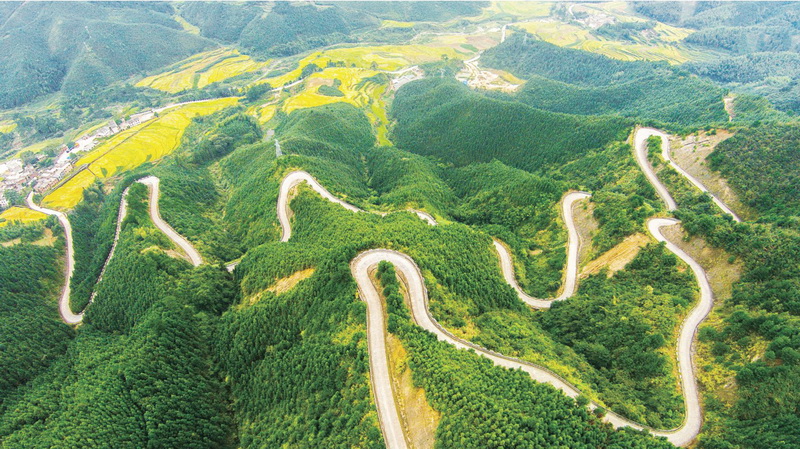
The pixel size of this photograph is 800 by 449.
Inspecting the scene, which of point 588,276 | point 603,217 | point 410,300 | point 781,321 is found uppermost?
point 410,300

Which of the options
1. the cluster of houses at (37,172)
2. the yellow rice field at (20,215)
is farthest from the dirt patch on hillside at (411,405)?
the cluster of houses at (37,172)

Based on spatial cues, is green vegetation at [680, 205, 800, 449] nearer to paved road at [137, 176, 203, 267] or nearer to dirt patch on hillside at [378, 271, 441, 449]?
dirt patch on hillside at [378, 271, 441, 449]

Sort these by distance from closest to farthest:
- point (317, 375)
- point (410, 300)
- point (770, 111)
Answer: point (317, 375)
point (410, 300)
point (770, 111)

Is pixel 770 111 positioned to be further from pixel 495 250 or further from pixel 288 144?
pixel 288 144

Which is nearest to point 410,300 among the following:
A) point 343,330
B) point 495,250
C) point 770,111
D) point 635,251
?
point 343,330

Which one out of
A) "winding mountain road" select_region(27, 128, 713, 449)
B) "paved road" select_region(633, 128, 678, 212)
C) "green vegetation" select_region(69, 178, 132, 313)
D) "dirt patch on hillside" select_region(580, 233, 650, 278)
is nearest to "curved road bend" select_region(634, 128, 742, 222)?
"paved road" select_region(633, 128, 678, 212)

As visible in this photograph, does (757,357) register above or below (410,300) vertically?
below
